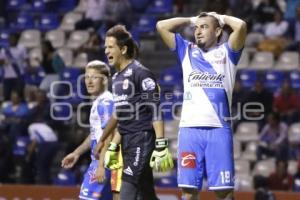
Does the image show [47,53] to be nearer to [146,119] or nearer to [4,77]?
[4,77]

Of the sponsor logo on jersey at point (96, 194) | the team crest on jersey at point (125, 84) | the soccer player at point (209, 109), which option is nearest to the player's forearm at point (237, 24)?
the soccer player at point (209, 109)

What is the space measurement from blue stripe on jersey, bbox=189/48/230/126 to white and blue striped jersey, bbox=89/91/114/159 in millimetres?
1257

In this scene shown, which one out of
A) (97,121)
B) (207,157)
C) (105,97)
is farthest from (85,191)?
(207,157)

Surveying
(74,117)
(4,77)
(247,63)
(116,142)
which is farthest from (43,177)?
(116,142)

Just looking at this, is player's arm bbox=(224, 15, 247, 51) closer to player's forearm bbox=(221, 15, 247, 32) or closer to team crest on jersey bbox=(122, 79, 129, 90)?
player's forearm bbox=(221, 15, 247, 32)

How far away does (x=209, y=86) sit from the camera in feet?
34.6

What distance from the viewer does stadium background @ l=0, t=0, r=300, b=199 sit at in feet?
60.0

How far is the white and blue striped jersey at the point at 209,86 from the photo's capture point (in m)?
10.5

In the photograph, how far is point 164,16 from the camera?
22.0m

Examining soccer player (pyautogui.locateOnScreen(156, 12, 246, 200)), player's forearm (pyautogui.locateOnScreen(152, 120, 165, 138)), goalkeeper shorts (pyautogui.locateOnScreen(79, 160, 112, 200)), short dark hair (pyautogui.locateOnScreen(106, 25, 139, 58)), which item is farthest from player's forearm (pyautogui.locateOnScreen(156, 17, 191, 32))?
goalkeeper shorts (pyautogui.locateOnScreen(79, 160, 112, 200))

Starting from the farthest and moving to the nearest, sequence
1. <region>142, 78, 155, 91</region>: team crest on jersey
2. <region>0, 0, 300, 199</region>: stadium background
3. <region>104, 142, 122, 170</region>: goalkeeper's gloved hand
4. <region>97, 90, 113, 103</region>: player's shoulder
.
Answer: <region>0, 0, 300, 199</region>: stadium background < <region>97, 90, 113, 103</region>: player's shoulder < <region>104, 142, 122, 170</region>: goalkeeper's gloved hand < <region>142, 78, 155, 91</region>: team crest on jersey

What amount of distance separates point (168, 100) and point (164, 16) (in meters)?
3.59

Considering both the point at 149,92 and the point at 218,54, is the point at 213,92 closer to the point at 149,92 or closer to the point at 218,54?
the point at 218,54

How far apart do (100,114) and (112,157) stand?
0.77m
